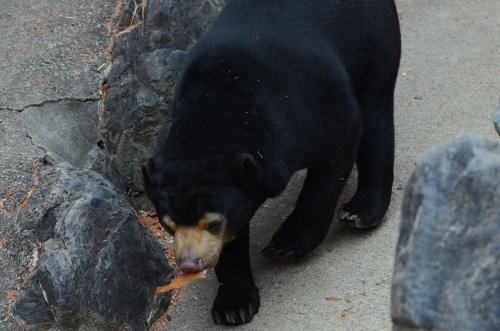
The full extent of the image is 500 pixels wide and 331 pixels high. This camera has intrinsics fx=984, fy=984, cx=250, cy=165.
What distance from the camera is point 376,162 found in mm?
5418

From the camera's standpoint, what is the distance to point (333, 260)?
17.0ft

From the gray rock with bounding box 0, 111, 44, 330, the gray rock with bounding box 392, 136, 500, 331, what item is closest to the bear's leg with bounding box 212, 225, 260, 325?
the gray rock with bounding box 0, 111, 44, 330

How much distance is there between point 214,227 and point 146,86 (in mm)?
1687

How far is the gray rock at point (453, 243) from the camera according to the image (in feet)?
7.77

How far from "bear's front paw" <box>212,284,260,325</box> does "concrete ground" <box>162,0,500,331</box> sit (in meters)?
0.06

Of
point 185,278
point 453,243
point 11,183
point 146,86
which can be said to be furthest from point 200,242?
point 453,243

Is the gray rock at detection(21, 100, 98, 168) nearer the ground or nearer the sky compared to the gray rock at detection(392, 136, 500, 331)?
nearer the ground

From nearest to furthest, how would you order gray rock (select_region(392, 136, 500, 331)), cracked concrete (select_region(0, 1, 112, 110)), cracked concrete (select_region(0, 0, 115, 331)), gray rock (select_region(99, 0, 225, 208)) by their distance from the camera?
gray rock (select_region(392, 136, 500, 331))
cracked concrete (select_region(0, 0, 115, 331))
gray rock (select_region(99, 0, 225, 208))
cracked concrete (select_region(0, 1, 112, 110))

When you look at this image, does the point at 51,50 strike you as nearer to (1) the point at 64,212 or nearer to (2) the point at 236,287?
(1) the point at 64,212

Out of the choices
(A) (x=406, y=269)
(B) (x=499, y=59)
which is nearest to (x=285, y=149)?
(A) (x=406, y=269)

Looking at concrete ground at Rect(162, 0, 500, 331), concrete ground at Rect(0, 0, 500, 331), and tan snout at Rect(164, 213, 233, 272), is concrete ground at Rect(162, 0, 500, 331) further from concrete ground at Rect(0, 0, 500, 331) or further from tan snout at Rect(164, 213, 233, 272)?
tan snout at Rect(164, 213, 233, 272)

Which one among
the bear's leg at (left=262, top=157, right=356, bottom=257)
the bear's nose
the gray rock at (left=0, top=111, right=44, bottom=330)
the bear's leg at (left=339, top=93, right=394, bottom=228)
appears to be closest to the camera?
the bear's nose

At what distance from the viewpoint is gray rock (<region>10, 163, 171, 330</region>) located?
4.57 metres

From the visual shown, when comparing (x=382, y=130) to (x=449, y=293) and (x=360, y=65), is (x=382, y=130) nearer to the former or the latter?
(x=360, y=65)
